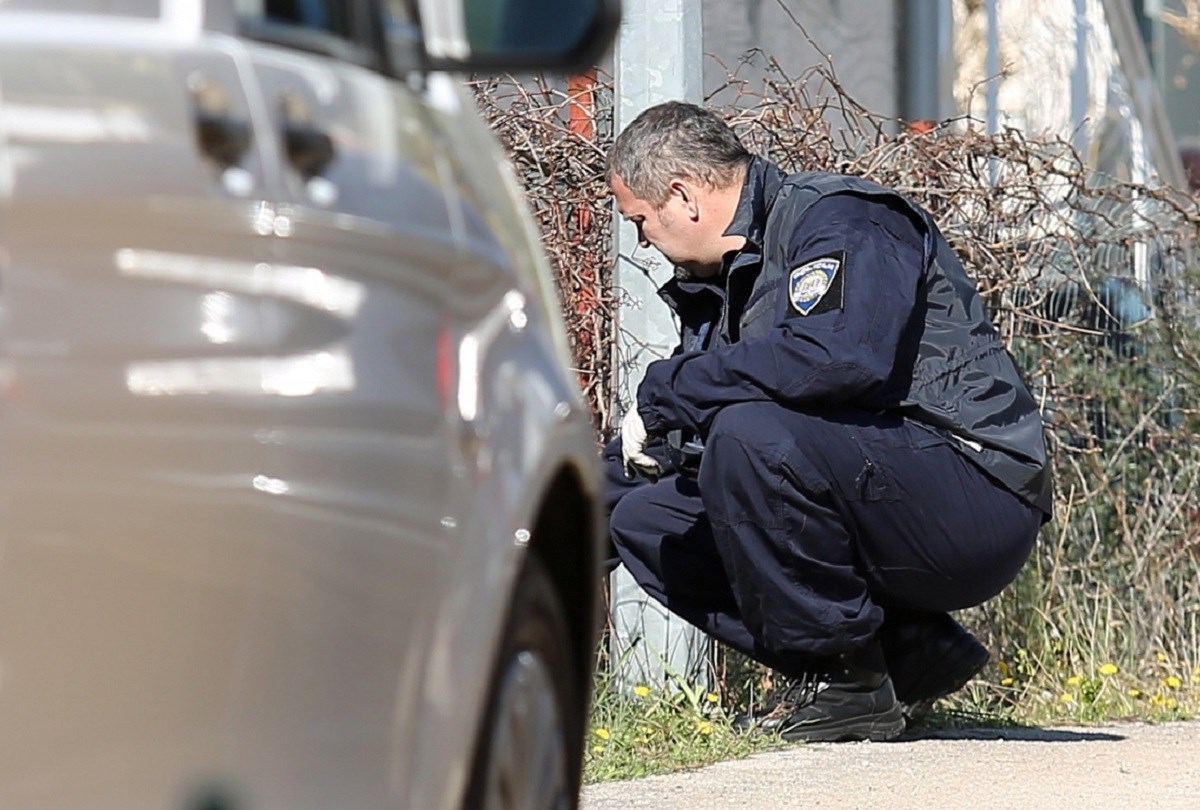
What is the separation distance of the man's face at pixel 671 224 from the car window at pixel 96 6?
118 inches

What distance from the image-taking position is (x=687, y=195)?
471cm

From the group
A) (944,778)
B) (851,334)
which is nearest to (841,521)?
(851,334)

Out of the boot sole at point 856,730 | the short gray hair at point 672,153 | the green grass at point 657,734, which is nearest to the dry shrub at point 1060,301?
the short gray hair at point 672,153

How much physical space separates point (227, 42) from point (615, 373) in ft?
11.7

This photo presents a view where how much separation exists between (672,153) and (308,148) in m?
2.98

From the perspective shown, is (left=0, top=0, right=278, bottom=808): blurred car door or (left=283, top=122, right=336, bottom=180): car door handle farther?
(left=283, top=122, right=336, bottom=180): car door handle

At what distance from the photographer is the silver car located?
4.96 feet

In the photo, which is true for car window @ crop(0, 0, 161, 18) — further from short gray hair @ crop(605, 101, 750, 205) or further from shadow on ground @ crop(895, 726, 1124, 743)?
shadow on ground @ crop(895, 726, 1124, 743)

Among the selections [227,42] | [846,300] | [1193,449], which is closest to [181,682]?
[227,42]

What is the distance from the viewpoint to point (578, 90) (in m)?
5.43

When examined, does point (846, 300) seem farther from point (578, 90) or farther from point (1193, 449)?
point (1193, 449)

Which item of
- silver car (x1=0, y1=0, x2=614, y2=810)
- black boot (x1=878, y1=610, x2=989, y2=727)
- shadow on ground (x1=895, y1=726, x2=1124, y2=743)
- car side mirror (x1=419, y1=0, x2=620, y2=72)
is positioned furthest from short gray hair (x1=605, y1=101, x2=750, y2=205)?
silver car (x1=0, y1=0, x2=614, y2=810)

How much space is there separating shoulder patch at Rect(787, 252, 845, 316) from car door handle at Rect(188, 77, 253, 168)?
2.82 meters

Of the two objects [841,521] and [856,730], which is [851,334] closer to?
[841,521]
